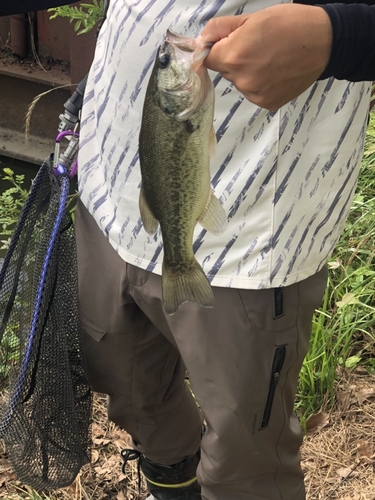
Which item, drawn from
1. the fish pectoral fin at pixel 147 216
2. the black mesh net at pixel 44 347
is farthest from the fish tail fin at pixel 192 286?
the black mesh net at pixel 44 347

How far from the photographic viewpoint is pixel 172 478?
228 cm

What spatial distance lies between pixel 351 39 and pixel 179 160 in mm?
382

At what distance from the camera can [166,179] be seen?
1.31m

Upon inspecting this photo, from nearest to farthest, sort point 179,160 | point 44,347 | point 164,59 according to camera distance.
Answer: point 164,59 < point 179,160 < point 44,347

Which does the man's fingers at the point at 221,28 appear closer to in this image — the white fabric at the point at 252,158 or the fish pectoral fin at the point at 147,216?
the white fabric at the point at 252,158

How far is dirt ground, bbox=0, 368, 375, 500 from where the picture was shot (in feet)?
8.53

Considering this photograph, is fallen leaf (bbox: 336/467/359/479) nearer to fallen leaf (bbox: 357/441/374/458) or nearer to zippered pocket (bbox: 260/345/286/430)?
fallen leaf (bbox: 357/441/374/458)

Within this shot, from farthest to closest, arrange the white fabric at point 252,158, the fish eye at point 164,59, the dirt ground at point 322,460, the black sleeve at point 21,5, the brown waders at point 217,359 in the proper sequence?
the dirt ground at point 322,460
the black sleeve at point 21,5
the brown waders at point 217,359
the white fabric at point 252,158
the fish eye at point 164,59

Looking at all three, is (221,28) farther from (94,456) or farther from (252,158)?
(94,456)

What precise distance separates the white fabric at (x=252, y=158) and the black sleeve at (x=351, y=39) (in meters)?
0.21

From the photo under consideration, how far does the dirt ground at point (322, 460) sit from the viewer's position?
2.60m

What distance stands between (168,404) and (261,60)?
4.12 ft

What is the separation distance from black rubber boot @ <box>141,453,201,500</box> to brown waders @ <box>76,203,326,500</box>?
10.6 inches

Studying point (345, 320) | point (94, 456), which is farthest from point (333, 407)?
point (94, 456)
